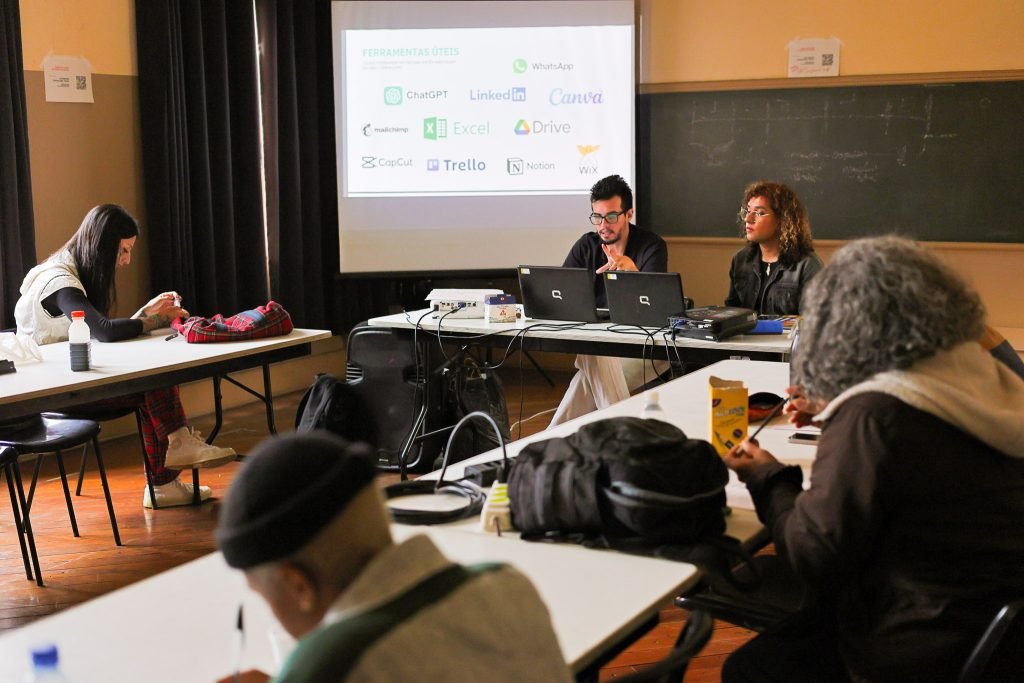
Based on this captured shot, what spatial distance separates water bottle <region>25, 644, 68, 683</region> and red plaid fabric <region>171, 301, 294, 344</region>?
9.08 feet

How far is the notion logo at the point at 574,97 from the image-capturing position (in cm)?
615

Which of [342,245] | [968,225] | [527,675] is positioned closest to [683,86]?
[968,225]

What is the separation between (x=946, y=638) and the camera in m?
1.58

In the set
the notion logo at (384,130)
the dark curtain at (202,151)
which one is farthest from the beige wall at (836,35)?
the dark curtain at (202,151)

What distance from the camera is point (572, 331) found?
13.5ft

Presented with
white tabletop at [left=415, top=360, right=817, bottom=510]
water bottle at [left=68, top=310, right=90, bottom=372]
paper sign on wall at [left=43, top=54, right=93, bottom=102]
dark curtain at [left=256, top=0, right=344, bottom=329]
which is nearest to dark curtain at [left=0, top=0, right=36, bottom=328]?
paper sign on wall at [left=43, top=54, right=93, bottom=102]

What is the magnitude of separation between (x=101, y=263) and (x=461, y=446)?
1.55 meters

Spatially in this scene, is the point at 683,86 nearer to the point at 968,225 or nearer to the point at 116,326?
the point at 968,225

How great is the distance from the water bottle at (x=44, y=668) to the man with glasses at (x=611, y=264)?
11.2ft

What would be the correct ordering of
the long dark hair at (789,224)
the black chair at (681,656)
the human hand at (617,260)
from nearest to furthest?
1. the black chair at (681,656)
2. the long dark hair at (789,224)
3. the human hand at (617,260)

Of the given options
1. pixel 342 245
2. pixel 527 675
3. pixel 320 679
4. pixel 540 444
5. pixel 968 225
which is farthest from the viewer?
pixel 342 245

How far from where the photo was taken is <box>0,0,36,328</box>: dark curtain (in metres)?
4.62

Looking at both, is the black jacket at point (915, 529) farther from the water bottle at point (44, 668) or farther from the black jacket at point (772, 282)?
the black jacket at point (772, 282)

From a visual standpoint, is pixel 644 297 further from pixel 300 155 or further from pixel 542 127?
pixel 300 155
